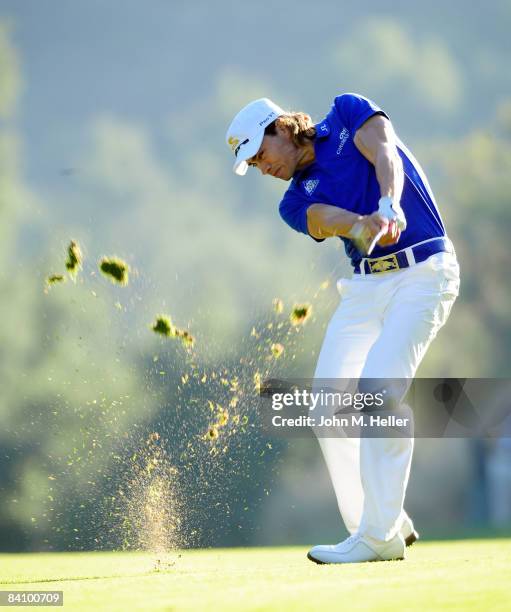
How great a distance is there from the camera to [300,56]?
4078 centimetres

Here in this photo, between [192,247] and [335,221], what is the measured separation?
787 inches

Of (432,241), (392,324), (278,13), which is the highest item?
(278,13)

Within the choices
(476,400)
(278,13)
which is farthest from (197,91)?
(476,400)

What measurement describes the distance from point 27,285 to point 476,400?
33.3ft

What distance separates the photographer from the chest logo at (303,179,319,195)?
411 cm

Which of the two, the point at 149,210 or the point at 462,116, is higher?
the point at 462,116

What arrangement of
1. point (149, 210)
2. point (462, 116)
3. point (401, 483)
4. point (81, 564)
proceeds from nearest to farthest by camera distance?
point (401, 483) → point (81, 564) → point (149, 210) → point (462, 116)

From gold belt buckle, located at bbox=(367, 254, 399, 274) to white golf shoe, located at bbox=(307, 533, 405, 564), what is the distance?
0.91 m

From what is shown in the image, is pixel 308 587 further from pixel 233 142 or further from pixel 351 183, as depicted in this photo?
pixel 233 142

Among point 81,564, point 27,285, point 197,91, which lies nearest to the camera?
point 81,564

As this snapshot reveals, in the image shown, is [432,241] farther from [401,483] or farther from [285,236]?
[285,236]

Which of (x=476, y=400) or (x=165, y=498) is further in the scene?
(x=476, y=400)

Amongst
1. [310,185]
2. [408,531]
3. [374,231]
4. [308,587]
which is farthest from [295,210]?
[308,587]

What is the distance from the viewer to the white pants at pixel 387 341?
3820 millimetres
